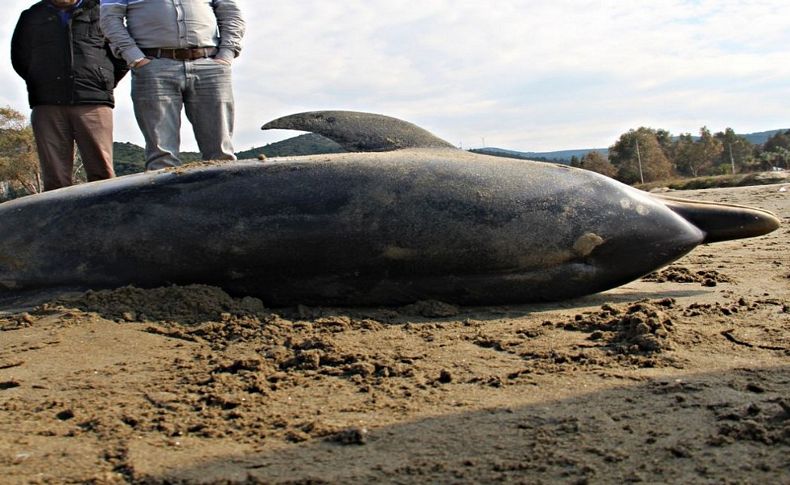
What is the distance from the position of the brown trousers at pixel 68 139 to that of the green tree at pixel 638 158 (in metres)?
57.1

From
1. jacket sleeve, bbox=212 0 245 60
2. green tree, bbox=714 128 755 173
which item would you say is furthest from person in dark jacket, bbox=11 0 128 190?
green tree, bbox=714 128 755 173

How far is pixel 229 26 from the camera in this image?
6246mm

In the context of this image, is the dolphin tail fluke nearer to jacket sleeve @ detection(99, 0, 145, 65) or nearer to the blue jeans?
the blue jeans

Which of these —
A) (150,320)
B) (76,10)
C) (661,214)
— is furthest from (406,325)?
(76,10)

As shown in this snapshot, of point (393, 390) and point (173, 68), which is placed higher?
point (173, 68)

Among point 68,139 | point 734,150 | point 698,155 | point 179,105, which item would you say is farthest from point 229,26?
point 734,150

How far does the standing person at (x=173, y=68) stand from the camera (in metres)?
5.89

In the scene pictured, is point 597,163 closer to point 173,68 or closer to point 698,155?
point 698,155

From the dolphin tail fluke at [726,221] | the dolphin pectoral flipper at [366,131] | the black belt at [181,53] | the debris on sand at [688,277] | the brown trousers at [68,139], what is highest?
the black belt at [181,53]

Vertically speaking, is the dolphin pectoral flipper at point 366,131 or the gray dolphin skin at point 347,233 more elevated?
the dolphin pectoral flipper at point 366,131

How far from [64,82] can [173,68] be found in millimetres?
1188

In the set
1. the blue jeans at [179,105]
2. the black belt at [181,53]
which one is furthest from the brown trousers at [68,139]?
the black belt at [181,53]

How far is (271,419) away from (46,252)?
2.52m

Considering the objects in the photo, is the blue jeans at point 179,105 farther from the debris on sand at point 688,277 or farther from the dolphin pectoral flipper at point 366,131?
the debris on sand at point 688,277
